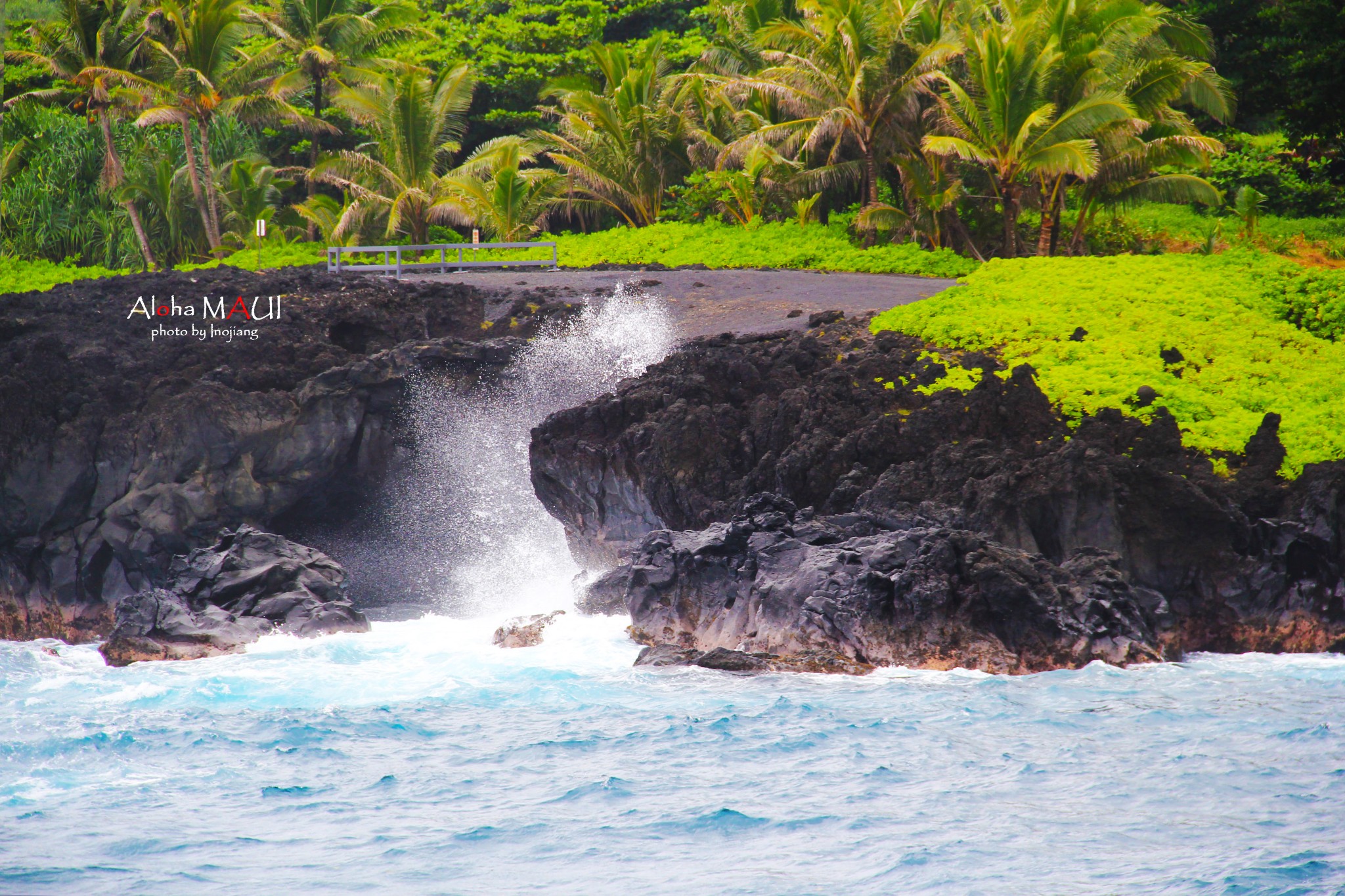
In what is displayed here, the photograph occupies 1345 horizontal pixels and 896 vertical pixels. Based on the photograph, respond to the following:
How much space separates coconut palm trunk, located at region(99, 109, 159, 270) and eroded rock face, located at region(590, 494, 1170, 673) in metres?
26.6

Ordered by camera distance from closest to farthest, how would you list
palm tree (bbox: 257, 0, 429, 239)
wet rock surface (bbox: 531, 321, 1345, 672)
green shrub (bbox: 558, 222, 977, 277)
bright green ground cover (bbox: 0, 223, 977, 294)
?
1. wet rock surface (bbox: 531, 321, 1345, 672)
2. green shrub (bbox: 558, 222, 977, 277)
3. bright green ground cover (bbox: 0, 223, 977, 294)
4. palm tree (bbox: 257, 0, 429, 239)

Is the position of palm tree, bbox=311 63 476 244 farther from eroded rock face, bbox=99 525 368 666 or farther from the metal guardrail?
eroded rock face, bbox=99 525 368 666

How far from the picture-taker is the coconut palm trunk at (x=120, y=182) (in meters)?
34.1

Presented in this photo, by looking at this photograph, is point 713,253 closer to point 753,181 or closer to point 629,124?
point 753,181

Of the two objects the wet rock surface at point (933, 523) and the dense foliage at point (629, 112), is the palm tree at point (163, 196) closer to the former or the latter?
the dense foliage at point (629, 112)

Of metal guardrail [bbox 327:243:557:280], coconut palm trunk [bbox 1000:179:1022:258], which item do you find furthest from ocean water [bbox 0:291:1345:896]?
coconut palm trunk [bbox 1000:179:1022:258]

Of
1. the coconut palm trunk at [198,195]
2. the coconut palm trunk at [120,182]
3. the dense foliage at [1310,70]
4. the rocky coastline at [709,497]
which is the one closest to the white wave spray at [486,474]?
the rocky coastline at [709,497]

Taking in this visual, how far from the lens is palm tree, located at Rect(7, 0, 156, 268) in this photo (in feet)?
106

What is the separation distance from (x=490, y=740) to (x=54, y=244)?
113 feet

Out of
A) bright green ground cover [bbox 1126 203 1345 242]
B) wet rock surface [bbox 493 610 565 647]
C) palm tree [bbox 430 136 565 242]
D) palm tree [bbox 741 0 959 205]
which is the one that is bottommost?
wet rock surface [bbox 493 610 565 647]

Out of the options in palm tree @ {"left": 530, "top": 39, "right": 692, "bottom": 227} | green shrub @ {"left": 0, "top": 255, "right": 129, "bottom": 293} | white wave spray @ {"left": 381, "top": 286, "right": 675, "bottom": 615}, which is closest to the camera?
white wave spray @ {"left": 381, "top": 286, "right": 675, "bottom": 615}

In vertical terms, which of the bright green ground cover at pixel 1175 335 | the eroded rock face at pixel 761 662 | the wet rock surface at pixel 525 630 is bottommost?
the wet rock surface at pixel 525 630

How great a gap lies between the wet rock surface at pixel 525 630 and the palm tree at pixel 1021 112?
13.4 metres

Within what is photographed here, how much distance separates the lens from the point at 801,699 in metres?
12.9
